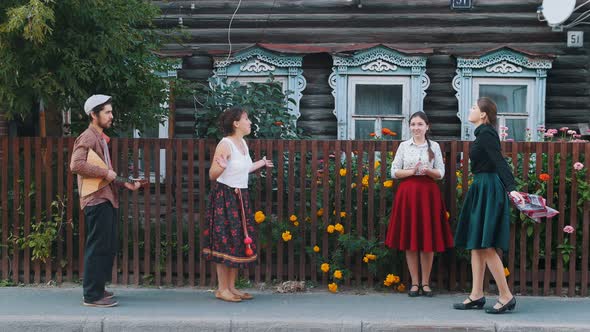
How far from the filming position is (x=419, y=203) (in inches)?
255

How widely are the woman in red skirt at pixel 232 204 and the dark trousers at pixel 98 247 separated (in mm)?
853

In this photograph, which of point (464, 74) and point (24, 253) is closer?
point (24, 253)

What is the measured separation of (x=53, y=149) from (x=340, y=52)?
4823mm

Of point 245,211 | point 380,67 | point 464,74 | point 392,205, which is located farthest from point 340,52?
point 245,211

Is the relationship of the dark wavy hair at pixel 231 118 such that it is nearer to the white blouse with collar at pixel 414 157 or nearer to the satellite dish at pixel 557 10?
the white blouse with collar at pixel 414 157

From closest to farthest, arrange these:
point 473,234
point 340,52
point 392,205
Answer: point 473,234 → point 392,205 → point 340,52

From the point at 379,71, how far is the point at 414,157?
425 cm

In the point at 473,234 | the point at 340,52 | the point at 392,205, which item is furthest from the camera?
the point at 340,52

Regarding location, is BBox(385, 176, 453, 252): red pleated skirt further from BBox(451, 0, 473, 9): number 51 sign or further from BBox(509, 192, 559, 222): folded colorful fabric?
BBox(451, 0, 473, 9): number 51 sign

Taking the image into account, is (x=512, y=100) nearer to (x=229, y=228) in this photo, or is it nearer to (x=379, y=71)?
(x=379, y=71)

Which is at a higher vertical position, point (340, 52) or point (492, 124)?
point (340, 52)

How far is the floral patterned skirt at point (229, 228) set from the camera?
6242 millimetres

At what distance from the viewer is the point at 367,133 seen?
423 inches

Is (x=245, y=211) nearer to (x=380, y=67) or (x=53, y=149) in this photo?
(x=53, y=149)
